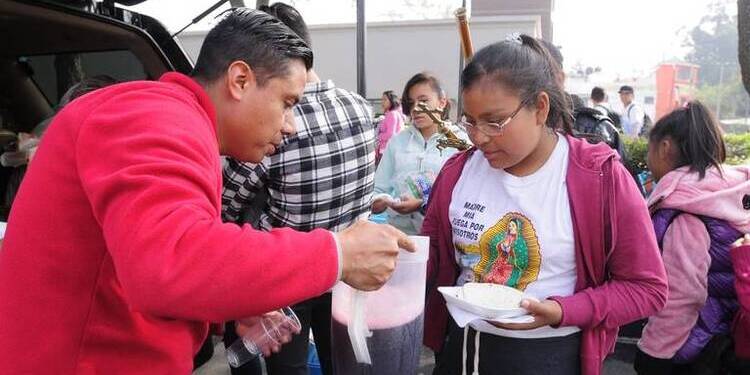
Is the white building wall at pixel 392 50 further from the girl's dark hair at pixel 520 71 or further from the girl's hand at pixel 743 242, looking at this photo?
the girl's dark hair at pixel 520 71

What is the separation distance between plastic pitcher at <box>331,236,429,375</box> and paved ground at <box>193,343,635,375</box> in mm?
2219

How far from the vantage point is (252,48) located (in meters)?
1.25

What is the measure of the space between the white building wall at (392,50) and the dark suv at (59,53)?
11171mm

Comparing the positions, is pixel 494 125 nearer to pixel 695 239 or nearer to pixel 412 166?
pixel 695 239

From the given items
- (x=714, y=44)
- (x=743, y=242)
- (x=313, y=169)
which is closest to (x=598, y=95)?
(x=743, y=242)

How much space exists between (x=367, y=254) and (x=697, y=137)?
2.19 meters

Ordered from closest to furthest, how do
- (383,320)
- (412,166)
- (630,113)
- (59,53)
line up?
(383,320)
(412,166)
(59,53)
(630,113)

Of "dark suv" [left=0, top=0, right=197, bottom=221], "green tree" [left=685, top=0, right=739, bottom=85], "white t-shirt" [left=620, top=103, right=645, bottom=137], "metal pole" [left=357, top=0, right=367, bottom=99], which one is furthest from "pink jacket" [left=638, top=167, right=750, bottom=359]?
"green tree" [left=685, top=0, right=739, bottom=85]

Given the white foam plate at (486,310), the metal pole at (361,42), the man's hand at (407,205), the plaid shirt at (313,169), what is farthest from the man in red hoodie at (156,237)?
the metal pole at (361,42)

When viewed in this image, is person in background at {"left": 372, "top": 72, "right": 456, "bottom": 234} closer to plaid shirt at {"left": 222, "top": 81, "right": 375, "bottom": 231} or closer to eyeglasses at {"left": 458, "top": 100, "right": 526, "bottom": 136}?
plaid shirt at {"left": 222, "top": 81, "right": 375, "bottom": 231}

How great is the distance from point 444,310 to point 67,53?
3626mm

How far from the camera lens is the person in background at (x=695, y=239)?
2.41 metres


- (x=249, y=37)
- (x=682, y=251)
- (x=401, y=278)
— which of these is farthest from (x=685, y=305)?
(x=249, y=37)

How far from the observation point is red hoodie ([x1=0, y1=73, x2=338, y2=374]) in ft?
2.59
